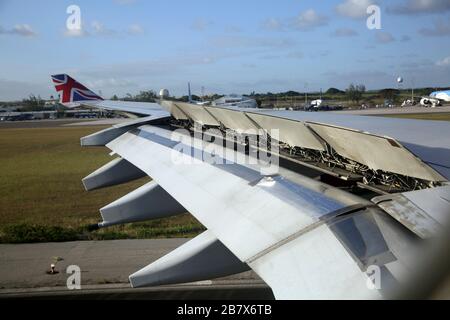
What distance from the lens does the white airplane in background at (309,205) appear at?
71.8 inches

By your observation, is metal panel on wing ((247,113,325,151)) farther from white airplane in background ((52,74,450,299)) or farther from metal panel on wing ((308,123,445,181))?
metal panel on wing ((308,123,445,181))

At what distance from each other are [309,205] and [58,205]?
10.3 metres

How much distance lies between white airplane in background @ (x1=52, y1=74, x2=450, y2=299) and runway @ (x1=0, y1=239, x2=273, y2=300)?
1.29 m

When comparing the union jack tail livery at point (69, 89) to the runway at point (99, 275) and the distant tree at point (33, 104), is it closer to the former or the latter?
the runway at point (99, 275)

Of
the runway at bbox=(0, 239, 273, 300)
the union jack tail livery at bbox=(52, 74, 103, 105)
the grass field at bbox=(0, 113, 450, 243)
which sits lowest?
the runway at bbox=(0, 239, 273, 300)

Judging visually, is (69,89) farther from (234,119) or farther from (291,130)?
(291,130)

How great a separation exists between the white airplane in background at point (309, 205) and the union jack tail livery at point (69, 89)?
6.40 m

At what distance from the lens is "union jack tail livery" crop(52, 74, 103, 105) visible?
35.7 ft

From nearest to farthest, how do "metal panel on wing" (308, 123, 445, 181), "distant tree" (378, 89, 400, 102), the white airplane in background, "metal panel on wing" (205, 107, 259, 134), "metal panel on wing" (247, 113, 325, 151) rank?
1. the white airplane in background
2. "metal panel on wing" (308, 123, 445, 181)
3. "metal panel on wing" (247, 113, 325, 151)
4. "metal panel on wing" (205, 107, 259, 134)
5. "distant tree" (378, 89, 400, 102)

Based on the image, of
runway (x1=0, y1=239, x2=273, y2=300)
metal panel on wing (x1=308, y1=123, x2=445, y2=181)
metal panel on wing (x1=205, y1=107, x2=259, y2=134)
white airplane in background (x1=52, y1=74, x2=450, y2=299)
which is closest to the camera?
white airplane in background (x1=52, y1=74, x2=450, y2=299)


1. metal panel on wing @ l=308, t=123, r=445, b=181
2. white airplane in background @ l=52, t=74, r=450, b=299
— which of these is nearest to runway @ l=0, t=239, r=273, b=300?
white airplane in background @ l=52, t=74, r=450, b=299

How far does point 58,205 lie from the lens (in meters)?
11.5
